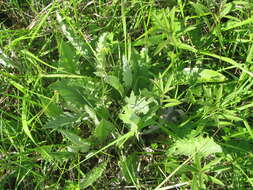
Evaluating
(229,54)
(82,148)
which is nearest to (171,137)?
(82,148)

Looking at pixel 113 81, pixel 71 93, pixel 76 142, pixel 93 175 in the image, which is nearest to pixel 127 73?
pixel 113 81

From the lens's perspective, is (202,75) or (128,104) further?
(202,75)

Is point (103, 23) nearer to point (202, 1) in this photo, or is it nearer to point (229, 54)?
point (202, 1)

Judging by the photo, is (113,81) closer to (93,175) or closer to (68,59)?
(68,59)

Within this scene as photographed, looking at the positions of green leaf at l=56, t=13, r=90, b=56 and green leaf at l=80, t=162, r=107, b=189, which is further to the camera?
green leaf at l=56, t=13, r=90, b=56

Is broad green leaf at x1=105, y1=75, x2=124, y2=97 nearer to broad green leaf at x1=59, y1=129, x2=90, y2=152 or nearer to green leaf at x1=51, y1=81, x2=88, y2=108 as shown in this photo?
green leaf at x1=51, y1=81, x2=88, y2=108

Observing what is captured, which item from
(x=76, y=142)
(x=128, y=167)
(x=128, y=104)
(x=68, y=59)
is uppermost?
(x=68, y=59)

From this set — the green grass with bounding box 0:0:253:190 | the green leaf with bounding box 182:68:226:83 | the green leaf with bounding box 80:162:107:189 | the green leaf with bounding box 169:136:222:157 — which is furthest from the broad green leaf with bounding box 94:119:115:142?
the green leaf with bounding box 182:68:226:83
